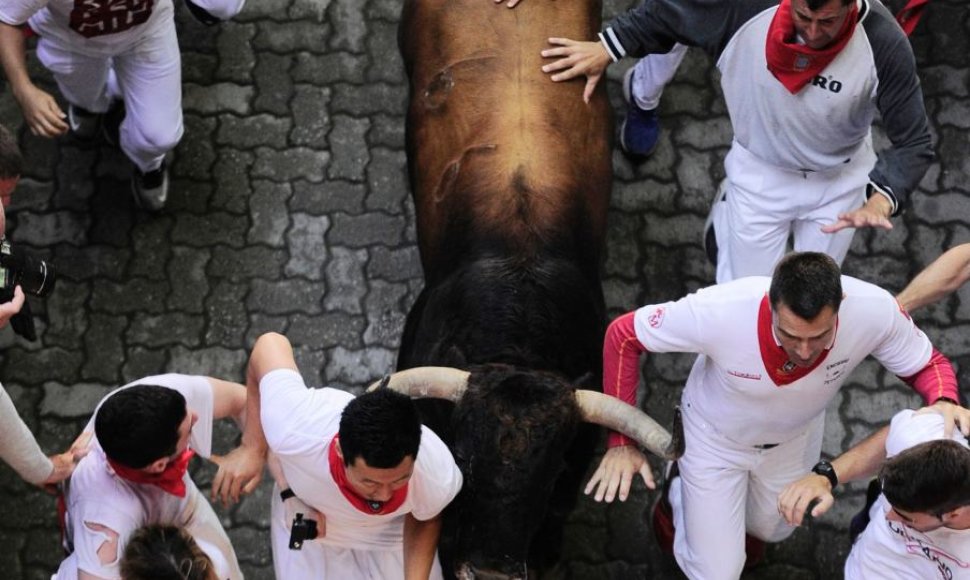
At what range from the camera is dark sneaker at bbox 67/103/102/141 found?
23.2ft

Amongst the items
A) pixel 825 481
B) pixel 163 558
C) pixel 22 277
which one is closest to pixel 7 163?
pixel 22 277

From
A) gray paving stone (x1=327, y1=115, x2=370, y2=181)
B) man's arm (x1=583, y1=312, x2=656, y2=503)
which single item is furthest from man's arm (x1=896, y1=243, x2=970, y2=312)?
gray paving stone (x1=327, y1=115, x2=370, y2=181)

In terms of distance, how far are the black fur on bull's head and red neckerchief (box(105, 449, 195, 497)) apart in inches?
39.1

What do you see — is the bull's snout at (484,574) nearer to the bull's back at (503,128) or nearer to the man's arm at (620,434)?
the man's arm at (620,434)

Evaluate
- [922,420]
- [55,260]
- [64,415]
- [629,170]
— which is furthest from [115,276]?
[922,420]

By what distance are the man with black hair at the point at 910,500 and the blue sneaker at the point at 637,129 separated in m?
2.68

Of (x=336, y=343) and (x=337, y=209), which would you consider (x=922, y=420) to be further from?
(x=337, y=209)

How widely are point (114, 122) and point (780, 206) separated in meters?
3.76

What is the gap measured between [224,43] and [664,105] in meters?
2.67

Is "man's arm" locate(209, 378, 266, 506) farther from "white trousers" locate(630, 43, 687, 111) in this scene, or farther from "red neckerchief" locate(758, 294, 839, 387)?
"white trousers" locate(630, 43, 687, 111)

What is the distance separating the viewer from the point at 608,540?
6074 millimetres

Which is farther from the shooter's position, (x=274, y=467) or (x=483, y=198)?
(x=483, y=198)

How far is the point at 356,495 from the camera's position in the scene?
14.1 ft

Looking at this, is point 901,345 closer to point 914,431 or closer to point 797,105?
point 914,431
